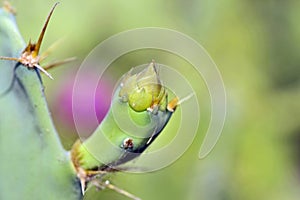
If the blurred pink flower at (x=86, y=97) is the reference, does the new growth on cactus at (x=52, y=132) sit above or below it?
below

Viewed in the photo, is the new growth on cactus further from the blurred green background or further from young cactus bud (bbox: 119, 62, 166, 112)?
the blurred green background

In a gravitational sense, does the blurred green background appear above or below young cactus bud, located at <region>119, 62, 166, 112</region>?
above

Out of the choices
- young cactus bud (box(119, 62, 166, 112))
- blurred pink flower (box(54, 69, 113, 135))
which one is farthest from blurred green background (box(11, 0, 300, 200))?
young cactus bud (box(119, 62, 166, 112))

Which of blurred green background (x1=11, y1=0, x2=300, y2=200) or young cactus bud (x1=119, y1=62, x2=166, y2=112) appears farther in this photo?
blurred green background (x1=11, y1=0, x2=300, y2=200)

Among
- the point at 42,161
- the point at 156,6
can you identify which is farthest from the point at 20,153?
the point at 156,6

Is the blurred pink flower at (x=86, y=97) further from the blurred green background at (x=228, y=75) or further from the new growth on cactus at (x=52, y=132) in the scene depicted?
the new growth on cactus at (x=52, y=132)

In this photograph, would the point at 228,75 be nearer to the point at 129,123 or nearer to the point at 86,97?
the point at 86,97

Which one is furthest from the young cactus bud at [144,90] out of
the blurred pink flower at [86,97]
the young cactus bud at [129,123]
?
the blurred pink flower at [86,97]

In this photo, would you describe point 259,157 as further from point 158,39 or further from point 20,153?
point 20,153
